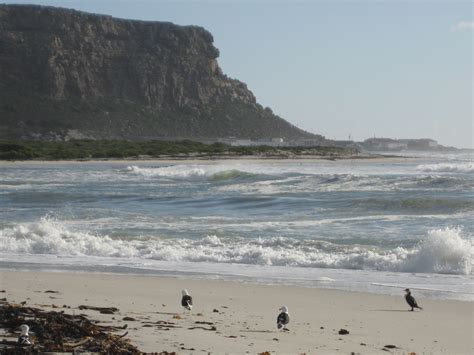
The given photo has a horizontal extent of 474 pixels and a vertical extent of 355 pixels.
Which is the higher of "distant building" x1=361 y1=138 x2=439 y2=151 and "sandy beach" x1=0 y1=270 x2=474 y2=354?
"distant building" x1=361 y1=138 x2=439 y2=151

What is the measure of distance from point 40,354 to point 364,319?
3380 millimetres

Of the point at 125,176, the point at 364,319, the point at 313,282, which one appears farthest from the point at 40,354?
the point at 125,176

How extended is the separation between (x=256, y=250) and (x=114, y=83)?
326 ft

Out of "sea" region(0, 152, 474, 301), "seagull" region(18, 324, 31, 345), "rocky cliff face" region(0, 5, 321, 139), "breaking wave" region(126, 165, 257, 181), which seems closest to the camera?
"seagull" region(18, 324, 31, 345)

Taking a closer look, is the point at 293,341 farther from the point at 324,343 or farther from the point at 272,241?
the point at 272,241

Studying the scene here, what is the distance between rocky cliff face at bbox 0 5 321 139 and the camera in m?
98.6

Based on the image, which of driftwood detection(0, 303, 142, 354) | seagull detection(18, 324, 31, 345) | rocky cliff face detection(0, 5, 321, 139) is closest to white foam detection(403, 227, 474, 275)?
driftwood detection(0, 303, 142, 354)

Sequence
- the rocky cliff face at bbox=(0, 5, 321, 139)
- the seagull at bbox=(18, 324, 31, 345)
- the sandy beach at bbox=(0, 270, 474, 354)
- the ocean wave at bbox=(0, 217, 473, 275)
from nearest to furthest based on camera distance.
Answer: the seagull at bbox=(18, 324, 31, 345)
the sandy beach at bbox=(0, 270, 474, 354)
the ocean wave at bbox=(0, 217, 473, 275)
the rocky cliff face at bbox=(0, 5, 321, 139)

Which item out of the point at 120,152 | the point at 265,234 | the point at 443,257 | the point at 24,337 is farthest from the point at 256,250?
the point at 120,152

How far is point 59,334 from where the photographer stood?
6348 mm

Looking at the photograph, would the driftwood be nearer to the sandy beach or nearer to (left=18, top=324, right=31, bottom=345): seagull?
(left=18, top=324, right=31, bottom=345): seagull

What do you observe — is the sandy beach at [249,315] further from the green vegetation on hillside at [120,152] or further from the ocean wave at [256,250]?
the green vegetation on hillside at [120,152]

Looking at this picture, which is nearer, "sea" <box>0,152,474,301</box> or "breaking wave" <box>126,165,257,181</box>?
"sea" <box>0,152,474,301</box>

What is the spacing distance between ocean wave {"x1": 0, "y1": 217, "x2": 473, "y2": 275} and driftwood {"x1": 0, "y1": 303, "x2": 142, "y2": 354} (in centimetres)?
601
